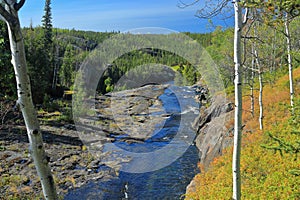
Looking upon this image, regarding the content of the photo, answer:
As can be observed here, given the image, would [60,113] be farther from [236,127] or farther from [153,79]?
[153,79]

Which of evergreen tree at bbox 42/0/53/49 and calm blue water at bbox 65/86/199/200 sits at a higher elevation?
evergreen tree at bbox 42/0/53/49

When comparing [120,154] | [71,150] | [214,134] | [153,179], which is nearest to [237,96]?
[153,179]

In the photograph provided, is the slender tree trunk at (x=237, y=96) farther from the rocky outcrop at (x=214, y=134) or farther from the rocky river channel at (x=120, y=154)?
the rocky outcrop at (x=214, y=134)

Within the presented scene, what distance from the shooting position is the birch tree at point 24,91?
347 centimetres

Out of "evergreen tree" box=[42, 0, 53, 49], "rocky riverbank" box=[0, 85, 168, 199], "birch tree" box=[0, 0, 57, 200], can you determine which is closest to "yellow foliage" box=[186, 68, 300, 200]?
"birch tree" box=[0, 0, 57, 200]

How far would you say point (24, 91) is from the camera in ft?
12.3

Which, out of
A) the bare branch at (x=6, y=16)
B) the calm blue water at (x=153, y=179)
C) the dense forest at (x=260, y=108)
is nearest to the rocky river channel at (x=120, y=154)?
the calm blue water at (x=153, y=179)

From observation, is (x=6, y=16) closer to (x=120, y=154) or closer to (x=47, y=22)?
(x=120, y=154)

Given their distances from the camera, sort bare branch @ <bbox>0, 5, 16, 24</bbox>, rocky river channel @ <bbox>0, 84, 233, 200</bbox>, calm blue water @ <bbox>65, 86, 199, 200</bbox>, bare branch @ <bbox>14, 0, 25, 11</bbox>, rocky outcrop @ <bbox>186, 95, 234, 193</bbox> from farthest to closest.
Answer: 1. rocky outcrop @ <bbox>186, 95, 234, 193</bbox>
2. rocky river channel @ <bbox>0, 84, 233, 200</bbox>
3. calm blue water @ <bbox>65, 86, 199, 200</bbox>
4. bare branch @ <bbox>14, 0, 25, 11</bbox>
5. bare branch @ <bbox>0, 5, 16, 24</bbox>

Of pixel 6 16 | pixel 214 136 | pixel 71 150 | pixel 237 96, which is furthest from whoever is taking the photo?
pixel 71 150

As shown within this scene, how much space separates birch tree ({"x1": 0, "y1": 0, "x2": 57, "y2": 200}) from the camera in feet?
11.4

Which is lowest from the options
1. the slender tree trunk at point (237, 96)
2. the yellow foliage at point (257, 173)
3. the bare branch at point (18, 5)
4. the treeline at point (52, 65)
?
the yellow foliage at point (257, 173)

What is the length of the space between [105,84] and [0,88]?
26.6 meters

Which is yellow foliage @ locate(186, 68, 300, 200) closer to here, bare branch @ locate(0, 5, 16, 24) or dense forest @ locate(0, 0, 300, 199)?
dense forest @ locate(0, 0, 300, 199)
